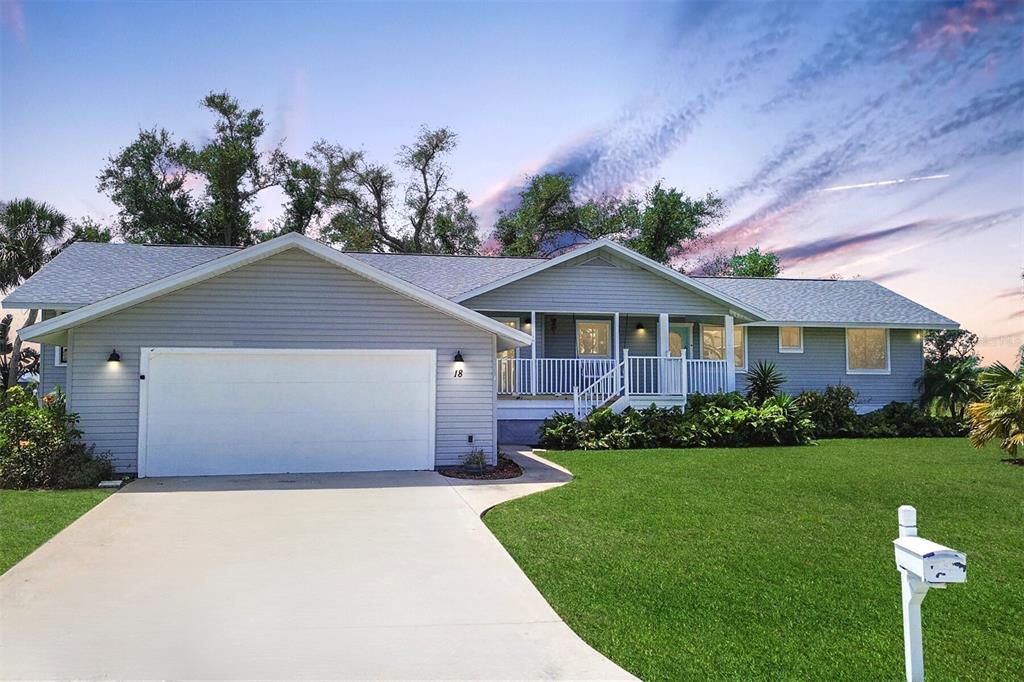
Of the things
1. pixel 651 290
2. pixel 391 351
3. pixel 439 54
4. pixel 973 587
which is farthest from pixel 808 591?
pixel 439 54

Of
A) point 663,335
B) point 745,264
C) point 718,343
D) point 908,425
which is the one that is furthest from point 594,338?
point 745,264

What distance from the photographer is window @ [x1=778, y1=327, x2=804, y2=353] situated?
65.0 ft

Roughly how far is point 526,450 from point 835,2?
1167 centimetres

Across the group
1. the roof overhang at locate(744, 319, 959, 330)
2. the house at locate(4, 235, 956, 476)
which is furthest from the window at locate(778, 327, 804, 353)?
the house at locate(4, 235, 956, 476)

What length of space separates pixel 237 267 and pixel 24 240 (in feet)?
58.9

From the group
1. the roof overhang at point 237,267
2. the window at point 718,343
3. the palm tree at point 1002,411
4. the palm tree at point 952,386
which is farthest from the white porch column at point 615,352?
the palm tree at point 952,386

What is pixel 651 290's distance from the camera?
17703mm

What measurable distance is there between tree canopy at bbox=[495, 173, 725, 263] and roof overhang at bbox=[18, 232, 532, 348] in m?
23.4

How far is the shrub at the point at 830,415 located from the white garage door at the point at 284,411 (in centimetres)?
1161

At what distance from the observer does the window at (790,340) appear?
65.0 feet

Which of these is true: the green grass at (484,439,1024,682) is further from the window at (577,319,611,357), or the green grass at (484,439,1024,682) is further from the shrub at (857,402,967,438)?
the window at (577,319,611,357)

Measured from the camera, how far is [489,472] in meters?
11.0

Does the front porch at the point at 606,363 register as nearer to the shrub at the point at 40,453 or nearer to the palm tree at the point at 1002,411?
the palm tree at the point at 1002,411

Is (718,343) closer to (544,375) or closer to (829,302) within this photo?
(829,302)
